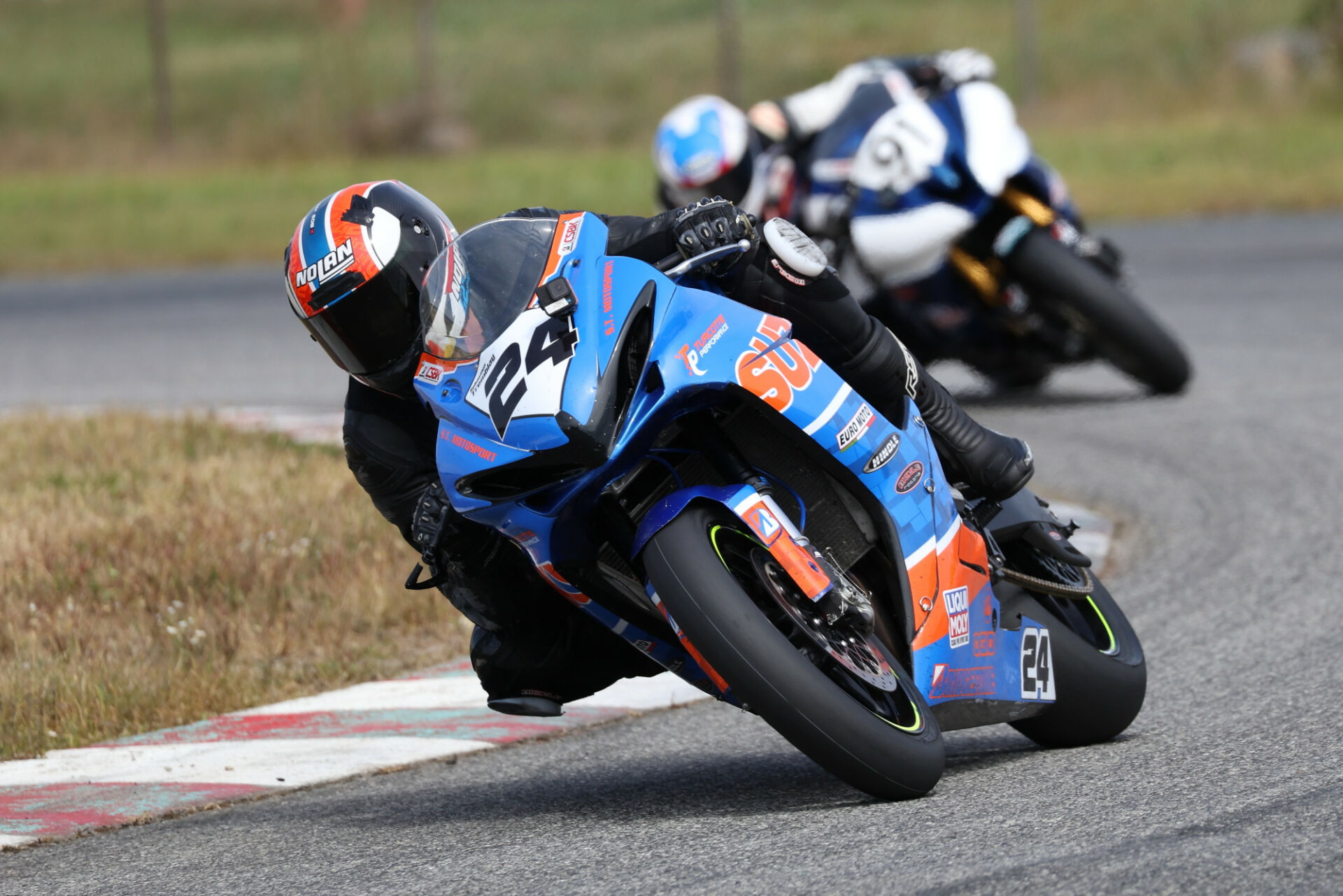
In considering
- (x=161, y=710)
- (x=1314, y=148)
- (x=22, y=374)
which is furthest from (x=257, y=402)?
(x=1314, y=148)

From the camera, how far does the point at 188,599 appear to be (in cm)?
623

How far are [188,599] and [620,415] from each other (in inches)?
117

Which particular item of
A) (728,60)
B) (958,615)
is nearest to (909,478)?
(958,615)

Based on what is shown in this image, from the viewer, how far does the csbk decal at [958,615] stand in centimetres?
411

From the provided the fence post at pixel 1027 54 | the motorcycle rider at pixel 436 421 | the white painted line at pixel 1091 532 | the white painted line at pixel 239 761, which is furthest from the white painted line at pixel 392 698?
the fence post at pixel 1027 54

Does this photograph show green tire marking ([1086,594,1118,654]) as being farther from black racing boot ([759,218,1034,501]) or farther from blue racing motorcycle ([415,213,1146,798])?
black racing boot ([759,218,1034,501])

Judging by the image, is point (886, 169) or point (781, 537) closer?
point (781, 537)

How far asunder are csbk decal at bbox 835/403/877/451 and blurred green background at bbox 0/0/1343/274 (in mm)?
13525

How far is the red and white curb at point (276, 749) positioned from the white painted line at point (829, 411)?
5.46 ft

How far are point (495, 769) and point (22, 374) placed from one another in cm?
Result: 875

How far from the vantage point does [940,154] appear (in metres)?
9.12

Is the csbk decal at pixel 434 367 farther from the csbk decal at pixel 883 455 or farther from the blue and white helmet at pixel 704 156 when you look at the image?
the blue and white helmet at pixel 704 156

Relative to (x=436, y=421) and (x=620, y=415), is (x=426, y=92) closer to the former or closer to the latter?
(x=436, y=421)

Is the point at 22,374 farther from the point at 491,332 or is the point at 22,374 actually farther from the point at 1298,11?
the point at 1298,11
